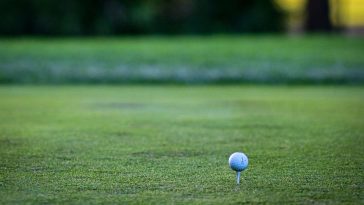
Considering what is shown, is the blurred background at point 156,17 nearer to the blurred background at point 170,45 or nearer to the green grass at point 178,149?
the blurred background at point 170,45

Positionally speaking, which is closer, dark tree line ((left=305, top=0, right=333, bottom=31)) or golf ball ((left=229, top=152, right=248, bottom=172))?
golf ball ((left=229, top=152, right=248, bottom=172))

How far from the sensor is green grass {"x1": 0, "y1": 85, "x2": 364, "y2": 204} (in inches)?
165

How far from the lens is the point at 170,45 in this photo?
737 inches

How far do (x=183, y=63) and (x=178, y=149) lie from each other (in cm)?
1089

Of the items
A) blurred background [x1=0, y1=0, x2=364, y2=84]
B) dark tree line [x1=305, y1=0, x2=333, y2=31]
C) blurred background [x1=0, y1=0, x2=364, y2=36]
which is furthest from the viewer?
blurred background [x1=0, y1=0, x2=364, y2=36]

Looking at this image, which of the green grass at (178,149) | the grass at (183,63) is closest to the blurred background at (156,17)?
the grass at (183,63)

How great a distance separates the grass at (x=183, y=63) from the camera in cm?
1598

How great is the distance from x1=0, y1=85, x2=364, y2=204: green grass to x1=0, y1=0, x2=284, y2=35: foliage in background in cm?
1305

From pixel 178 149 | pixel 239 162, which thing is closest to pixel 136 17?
pixel 178 149

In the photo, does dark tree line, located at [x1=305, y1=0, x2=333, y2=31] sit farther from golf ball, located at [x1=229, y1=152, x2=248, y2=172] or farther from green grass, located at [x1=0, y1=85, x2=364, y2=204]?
golf ball, located at [x1=229, y1=152, x2=248, y2=172]

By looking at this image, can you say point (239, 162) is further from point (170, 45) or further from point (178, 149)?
point (170, 45)

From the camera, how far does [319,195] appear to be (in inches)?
162

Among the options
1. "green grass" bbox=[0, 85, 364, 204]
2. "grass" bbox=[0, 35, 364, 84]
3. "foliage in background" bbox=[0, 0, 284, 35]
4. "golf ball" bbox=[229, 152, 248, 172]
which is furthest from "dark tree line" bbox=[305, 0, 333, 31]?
"golf ball" bbox=[229, 152, 248, 172]

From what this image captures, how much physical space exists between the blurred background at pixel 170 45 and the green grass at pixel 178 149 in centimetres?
465
